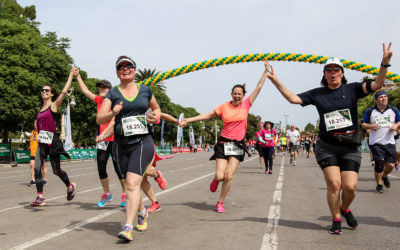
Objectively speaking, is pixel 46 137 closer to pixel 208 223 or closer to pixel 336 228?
pixel 208 223

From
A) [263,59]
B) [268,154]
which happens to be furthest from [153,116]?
[268,154]

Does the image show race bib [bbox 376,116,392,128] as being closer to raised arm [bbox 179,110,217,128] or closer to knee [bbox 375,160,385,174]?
knee [bbox 375,160,385,174]

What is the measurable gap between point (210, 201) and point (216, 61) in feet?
9.44

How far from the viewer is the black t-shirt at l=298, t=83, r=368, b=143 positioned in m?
4.78

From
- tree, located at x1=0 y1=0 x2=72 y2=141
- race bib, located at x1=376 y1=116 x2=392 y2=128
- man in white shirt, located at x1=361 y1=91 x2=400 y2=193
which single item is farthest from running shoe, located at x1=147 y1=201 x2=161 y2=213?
tree, located at x1=0 y1=0 x2=72 y2=141

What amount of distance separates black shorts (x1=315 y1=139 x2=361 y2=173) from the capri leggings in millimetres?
2006

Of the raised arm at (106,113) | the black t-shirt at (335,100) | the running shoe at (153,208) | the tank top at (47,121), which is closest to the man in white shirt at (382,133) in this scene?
the black t-shirt at (335,100)

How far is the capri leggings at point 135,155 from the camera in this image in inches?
180

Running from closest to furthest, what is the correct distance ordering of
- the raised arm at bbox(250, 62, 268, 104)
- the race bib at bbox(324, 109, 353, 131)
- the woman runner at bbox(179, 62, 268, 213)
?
the race bib at bbox(324, 109, 353, 131)
the raised arm at bbox(250, 62, 268, 104)
the woman runner at bbox(179, 62, 268, 213)

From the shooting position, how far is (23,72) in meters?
28.5

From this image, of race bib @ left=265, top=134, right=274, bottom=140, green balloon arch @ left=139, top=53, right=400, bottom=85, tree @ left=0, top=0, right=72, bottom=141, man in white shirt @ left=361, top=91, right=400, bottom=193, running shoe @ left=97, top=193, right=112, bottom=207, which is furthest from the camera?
→ tree @ left=0, top=0, right=72, bottom=141

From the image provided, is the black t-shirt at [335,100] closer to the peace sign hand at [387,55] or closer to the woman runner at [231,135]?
the peace sign hand at [387,55]

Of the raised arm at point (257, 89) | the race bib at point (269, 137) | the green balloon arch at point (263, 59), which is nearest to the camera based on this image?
the raised arm at point (257, 89)

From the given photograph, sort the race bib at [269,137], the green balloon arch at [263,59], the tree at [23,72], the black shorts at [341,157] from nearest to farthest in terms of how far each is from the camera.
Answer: the black shorts at [341,157] → the green balloon arch at [263,59] → the race bib at [269,137] → the tree at [23,72]
